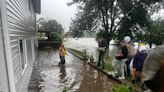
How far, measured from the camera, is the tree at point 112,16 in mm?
22578

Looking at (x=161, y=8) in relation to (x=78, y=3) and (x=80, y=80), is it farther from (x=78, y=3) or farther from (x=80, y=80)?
(x=80, y=80)

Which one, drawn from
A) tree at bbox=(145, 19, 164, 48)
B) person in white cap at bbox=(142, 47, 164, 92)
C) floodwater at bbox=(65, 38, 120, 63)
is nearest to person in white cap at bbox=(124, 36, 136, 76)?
floodwater at bbox=(65, 38, 120, 63)

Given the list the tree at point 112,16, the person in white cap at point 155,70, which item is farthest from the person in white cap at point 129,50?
the tree at point 112,16

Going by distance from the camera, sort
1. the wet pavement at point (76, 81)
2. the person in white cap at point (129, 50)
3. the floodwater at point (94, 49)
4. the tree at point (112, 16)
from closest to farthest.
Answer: the wet pavement at point (76, 81)
the person in white cap at point (129, 50)
the floodwater at point (94, 49)
the tree at point (112, 16)

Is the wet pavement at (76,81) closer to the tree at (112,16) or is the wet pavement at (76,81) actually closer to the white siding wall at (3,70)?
the white siding wall at (3,70)

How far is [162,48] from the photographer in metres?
1.32

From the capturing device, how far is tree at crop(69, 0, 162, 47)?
74.1 feet

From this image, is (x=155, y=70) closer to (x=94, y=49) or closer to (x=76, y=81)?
(x=76, y=81)

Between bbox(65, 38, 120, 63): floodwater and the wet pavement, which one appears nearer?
the wet pavement

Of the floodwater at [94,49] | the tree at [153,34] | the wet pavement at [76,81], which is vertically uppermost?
the tree at [153,34]

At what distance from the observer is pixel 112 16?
2548 centimetres

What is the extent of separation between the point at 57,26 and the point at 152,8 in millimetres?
33229

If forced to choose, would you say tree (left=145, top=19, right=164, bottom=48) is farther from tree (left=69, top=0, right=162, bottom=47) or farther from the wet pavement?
the wet pavement

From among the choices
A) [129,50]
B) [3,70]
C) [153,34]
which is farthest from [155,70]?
[153,34]
